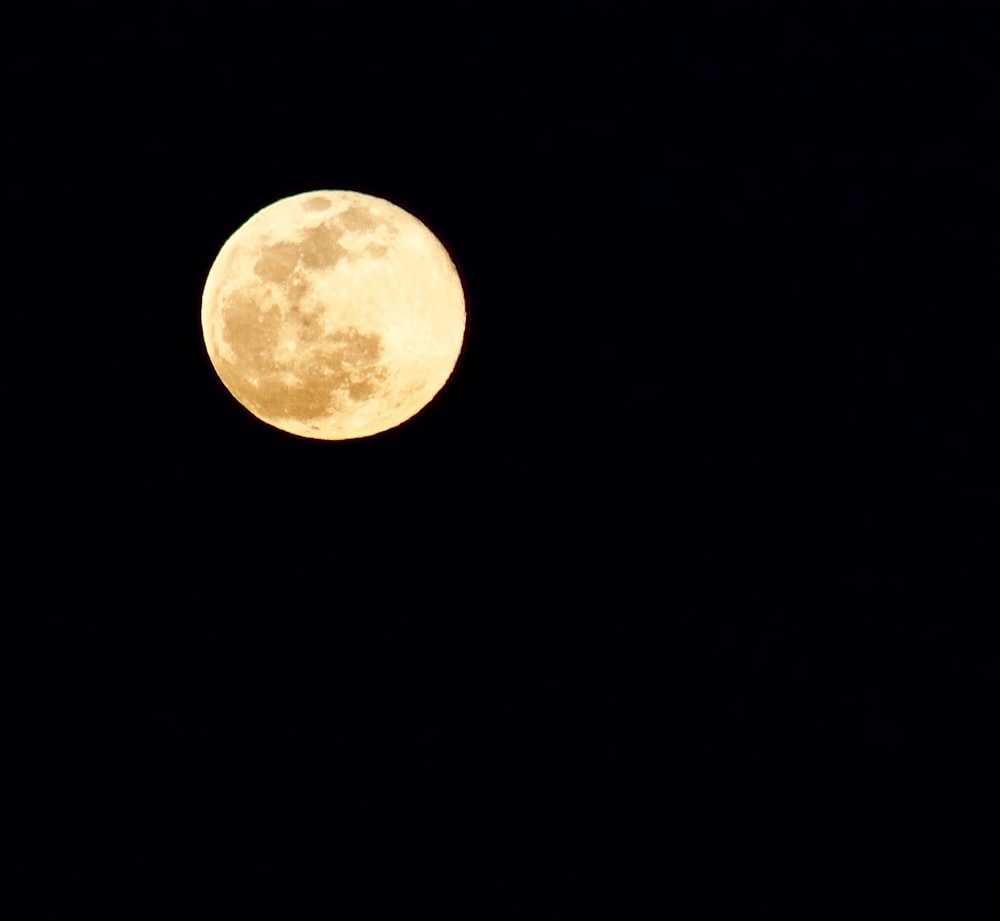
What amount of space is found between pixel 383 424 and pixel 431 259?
2.57 feet

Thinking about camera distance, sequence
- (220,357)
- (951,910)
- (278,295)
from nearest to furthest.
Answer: (278,295), (220,357), (951,910)

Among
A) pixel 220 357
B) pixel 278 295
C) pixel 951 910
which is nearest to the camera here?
pixel 278 295

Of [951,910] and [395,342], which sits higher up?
[395,342]

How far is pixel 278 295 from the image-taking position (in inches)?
141

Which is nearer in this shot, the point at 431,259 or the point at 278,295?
the point at 278,295

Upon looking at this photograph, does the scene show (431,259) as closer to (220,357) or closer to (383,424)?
(383,424)

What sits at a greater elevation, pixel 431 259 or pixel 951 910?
pixel 431 259

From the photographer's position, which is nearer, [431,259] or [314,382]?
[314,382]

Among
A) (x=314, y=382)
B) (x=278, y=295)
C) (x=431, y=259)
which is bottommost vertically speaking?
(x=314, y=382)

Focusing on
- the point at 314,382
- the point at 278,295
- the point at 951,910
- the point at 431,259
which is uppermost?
the point at 431,259

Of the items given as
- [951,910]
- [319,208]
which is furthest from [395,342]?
[951,910]

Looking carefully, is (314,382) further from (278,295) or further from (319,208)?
(319,208)

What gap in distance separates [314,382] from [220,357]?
0.51 meters

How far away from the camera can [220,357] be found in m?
3.87
